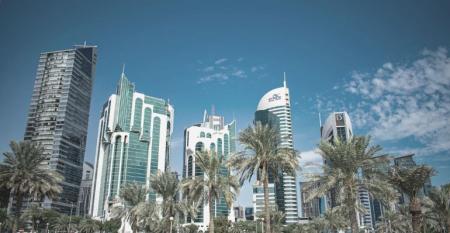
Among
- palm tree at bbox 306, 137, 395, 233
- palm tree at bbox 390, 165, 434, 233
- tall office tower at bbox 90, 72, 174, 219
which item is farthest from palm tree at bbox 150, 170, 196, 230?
tall office tower at bbox 90, 72, 174, 219

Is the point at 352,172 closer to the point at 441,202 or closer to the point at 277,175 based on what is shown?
the point at 277,175

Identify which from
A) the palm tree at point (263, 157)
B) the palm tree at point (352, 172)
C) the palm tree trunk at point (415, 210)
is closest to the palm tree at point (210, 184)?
the palm tree at point (263, 157)

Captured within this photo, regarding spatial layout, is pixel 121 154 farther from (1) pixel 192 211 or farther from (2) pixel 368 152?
(2) pixel 368 152

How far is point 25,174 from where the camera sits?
136 ft

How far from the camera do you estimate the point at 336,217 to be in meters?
92.5

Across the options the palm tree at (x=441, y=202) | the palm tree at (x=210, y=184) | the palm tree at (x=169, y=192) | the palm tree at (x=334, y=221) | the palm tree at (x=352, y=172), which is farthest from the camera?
the palm tree at (x=334, y=221)

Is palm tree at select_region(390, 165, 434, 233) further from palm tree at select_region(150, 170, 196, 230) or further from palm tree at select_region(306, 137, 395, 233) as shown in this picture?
palm tree at select_region(150, 170, 196, 230)

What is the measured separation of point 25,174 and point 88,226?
8571 cm

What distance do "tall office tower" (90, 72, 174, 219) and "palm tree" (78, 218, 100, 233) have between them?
43583mm

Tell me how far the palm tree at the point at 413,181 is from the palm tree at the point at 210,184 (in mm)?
16125

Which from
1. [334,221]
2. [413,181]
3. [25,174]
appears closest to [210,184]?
[413,181]

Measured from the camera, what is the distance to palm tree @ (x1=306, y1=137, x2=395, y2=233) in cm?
3044

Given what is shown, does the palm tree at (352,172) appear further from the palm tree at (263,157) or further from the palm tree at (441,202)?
the palm tree at (441,202)

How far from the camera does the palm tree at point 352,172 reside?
99.9ft
